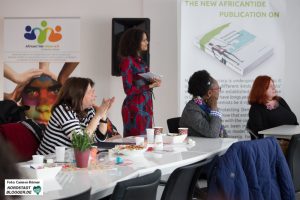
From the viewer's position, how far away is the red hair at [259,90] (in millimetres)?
6000

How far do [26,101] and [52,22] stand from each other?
1.15m

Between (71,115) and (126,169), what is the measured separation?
3.10 feet

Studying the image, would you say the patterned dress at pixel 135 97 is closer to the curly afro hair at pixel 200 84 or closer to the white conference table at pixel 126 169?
the curly afro hair at pixel 200 84

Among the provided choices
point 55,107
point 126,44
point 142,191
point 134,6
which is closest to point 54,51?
point 134,6

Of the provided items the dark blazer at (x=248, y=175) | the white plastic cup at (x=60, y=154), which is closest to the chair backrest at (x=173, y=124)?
the dark blazer at (x=248, y=175)

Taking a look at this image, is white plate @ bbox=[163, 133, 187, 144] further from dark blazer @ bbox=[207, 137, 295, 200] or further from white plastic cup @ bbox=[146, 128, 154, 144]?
dark blazer @ bbox=[207, 137, 295, 200]

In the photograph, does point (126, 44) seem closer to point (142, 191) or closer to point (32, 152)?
point (32, 152)

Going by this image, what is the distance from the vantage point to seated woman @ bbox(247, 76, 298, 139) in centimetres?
596

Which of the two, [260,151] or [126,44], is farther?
[126,44]

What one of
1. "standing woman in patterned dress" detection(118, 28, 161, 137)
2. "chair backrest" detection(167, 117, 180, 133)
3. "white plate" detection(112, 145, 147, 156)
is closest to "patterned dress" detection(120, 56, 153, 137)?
"standing woman in patterned dress" detection(118, 28, 161, 137)

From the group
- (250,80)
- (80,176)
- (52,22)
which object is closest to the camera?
(80,176)

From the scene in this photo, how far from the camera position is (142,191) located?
2051 mm

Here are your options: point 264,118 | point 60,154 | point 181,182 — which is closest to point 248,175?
point 181,182

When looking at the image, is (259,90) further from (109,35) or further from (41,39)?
(41,39)
